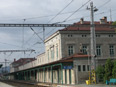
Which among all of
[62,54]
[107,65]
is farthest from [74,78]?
[62,54]

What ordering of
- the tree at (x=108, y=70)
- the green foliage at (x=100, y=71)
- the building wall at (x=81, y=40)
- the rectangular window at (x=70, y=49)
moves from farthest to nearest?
1. the rectangular window at (x=70, y=49)
2. the building wall at (x=81, y=40)
3. the green foliage at (x=100, y=71)
4. the tree at (x=108, y=70)

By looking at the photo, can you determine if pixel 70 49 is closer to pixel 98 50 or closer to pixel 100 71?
pixel 98 50

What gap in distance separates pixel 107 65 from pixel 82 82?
4.89 meters

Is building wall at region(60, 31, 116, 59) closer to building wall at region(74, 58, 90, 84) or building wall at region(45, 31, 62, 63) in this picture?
building wall at region(45, 31, 62, 63)

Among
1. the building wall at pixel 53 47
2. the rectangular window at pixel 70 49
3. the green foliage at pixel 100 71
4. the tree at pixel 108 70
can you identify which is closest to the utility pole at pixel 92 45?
the green foliage at pixel 100 71

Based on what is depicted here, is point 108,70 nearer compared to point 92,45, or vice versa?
point 108,70

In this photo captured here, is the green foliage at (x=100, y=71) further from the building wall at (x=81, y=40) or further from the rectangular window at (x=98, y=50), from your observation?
the rectangular window at (x=98, y=50)

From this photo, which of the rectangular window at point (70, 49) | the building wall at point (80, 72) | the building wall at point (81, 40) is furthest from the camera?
the rectangular window at point (70, 49)

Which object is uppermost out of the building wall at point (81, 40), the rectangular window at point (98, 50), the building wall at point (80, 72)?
the building wall at point (81, 40)

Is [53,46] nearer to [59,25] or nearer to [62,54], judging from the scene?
[62,54]

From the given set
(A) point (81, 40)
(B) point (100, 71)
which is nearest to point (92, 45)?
(B) point (100, 71)

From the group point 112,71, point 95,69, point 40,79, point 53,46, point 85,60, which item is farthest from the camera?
point 40,79

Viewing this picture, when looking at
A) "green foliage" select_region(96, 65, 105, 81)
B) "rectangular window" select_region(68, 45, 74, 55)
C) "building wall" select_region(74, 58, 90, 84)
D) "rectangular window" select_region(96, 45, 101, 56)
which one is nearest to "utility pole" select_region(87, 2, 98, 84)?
"green foliage" select_region(96, 65, 105, 81)

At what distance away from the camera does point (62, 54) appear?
42.5 meters
